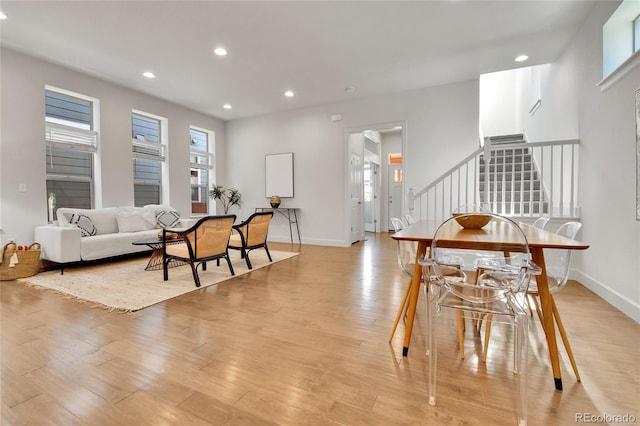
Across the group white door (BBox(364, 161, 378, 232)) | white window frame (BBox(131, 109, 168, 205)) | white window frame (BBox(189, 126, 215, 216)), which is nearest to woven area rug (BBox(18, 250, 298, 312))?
white window frame (BBox(131, 109, 168, 205))

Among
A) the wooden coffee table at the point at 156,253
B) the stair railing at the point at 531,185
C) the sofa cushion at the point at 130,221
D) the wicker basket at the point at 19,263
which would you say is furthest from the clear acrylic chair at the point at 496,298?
the sofa cushion at the point at 130,221

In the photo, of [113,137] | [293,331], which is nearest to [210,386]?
[293,331]

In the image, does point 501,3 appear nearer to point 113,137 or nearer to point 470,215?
point 470,215

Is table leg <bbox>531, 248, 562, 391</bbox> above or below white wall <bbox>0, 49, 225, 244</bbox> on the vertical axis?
below

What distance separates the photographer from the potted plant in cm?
695

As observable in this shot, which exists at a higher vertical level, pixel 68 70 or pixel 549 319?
pixel 68 70

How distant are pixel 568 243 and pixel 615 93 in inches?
92.4

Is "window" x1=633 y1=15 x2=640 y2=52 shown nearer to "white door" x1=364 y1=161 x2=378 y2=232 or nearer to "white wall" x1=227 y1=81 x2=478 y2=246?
"white wall" x1=227 y1=81 x2=478 y2=246

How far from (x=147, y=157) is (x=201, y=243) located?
3602 mm

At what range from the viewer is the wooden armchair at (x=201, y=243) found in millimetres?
3130

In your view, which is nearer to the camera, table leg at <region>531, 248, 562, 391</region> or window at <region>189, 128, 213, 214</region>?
table leg at <region>531, 248, 562, 391</region>

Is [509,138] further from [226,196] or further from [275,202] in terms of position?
[226,196]

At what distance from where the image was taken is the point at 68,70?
4453 millimetres

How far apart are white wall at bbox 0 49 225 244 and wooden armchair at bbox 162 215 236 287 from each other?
94.1 inches
